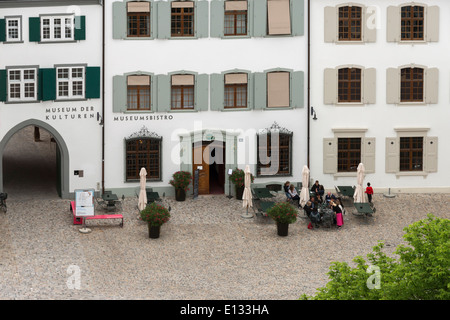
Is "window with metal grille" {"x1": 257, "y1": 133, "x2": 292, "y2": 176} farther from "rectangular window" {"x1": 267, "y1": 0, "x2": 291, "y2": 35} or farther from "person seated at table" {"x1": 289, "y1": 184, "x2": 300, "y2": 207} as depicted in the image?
"rectangular window" {"x1": 267, "y1": 0, "x2": 291, "y2": 35}

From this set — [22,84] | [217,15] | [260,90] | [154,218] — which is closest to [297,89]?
[260,90]

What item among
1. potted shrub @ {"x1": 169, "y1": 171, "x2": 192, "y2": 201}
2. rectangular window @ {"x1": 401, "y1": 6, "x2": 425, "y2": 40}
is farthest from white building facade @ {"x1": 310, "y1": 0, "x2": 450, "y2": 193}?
potted shrub @ {"x1": 169, "y1": 171, "x2": 192, "y2": 201}

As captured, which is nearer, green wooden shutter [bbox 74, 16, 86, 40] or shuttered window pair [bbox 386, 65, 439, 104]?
green wooden shutter [bbox 74, 16, 86, 40]

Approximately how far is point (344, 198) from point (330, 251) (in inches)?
275

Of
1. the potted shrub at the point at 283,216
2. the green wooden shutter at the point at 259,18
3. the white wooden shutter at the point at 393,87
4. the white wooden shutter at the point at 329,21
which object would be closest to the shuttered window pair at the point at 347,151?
the white wooden shutter at the point at 393,87

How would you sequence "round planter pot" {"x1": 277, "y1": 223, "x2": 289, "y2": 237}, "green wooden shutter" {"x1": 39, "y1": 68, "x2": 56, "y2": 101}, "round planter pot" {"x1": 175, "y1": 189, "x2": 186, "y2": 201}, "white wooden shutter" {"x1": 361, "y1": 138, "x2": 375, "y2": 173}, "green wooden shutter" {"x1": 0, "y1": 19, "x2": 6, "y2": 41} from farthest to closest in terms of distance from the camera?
"white wooden shutter" {"x1": 361, "y1": 138, "x2": 375, "y2": 173} → "round planter pot" {"x1": 175, "y1": 189, "x2": 186, "y2": 201} → "green wooden shutter" {"x1": 39, "y1": 68, "x2": 56, "y2": 101} → "green wooden shutter" {"x1": 0, "y1": 19, "x2": 6, "y2": 41} → "round planter pot" {"x1": 277, "y1": 223, "x2": 289, "y2": 237}

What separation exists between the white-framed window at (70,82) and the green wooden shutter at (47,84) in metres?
0.20

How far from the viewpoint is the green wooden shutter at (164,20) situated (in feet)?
108

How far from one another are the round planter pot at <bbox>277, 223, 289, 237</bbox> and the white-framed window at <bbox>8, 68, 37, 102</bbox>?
11776 mm

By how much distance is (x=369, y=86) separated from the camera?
33938 millimetres

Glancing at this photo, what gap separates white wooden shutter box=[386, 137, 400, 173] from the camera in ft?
112

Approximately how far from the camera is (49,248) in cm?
2636

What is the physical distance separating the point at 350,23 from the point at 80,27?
11.1 metres
